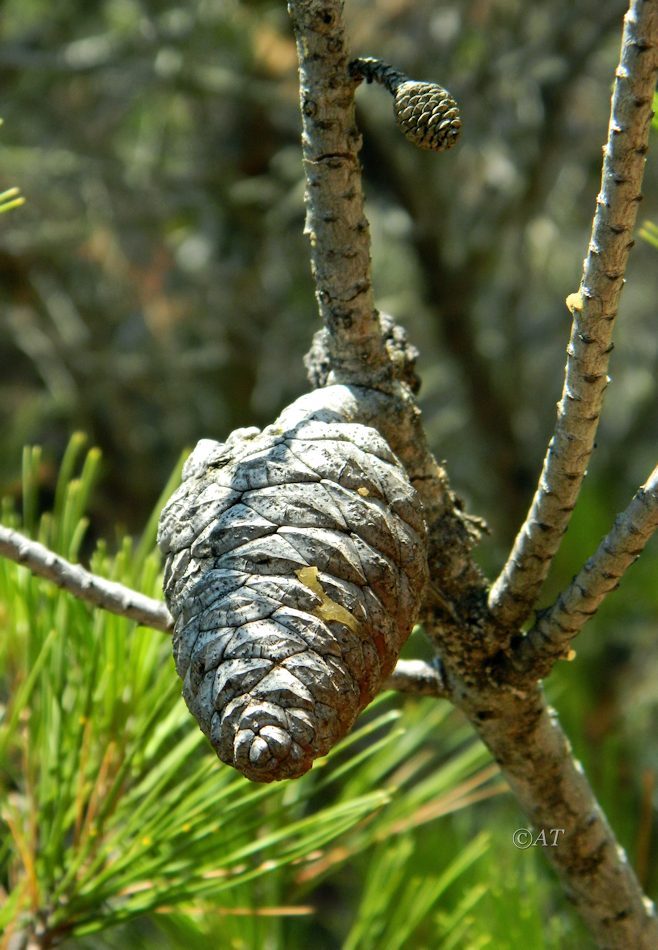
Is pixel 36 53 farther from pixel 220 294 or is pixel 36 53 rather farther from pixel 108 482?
pixel 108 482

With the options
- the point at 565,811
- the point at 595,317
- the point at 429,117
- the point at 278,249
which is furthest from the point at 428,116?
the point at 278,249

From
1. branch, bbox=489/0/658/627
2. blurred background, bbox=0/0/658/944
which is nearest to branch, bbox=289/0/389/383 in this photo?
branch, bbox=489/0/658/627

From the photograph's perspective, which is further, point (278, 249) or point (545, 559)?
point (278, 249)

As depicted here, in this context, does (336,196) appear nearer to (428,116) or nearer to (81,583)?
(428,116)

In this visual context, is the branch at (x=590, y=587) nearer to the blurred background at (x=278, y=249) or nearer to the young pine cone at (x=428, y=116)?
the young pine cone at (x=428, y=116)

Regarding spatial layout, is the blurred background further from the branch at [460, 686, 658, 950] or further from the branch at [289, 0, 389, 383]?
the branch at [289, 0, 389, 383]

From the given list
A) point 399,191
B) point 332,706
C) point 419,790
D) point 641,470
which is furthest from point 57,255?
point 332,706

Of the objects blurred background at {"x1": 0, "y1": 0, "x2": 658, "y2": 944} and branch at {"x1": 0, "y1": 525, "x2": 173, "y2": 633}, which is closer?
branch at {"x1": 0, "y1": 525, "x2": 173, "y2": 633}
